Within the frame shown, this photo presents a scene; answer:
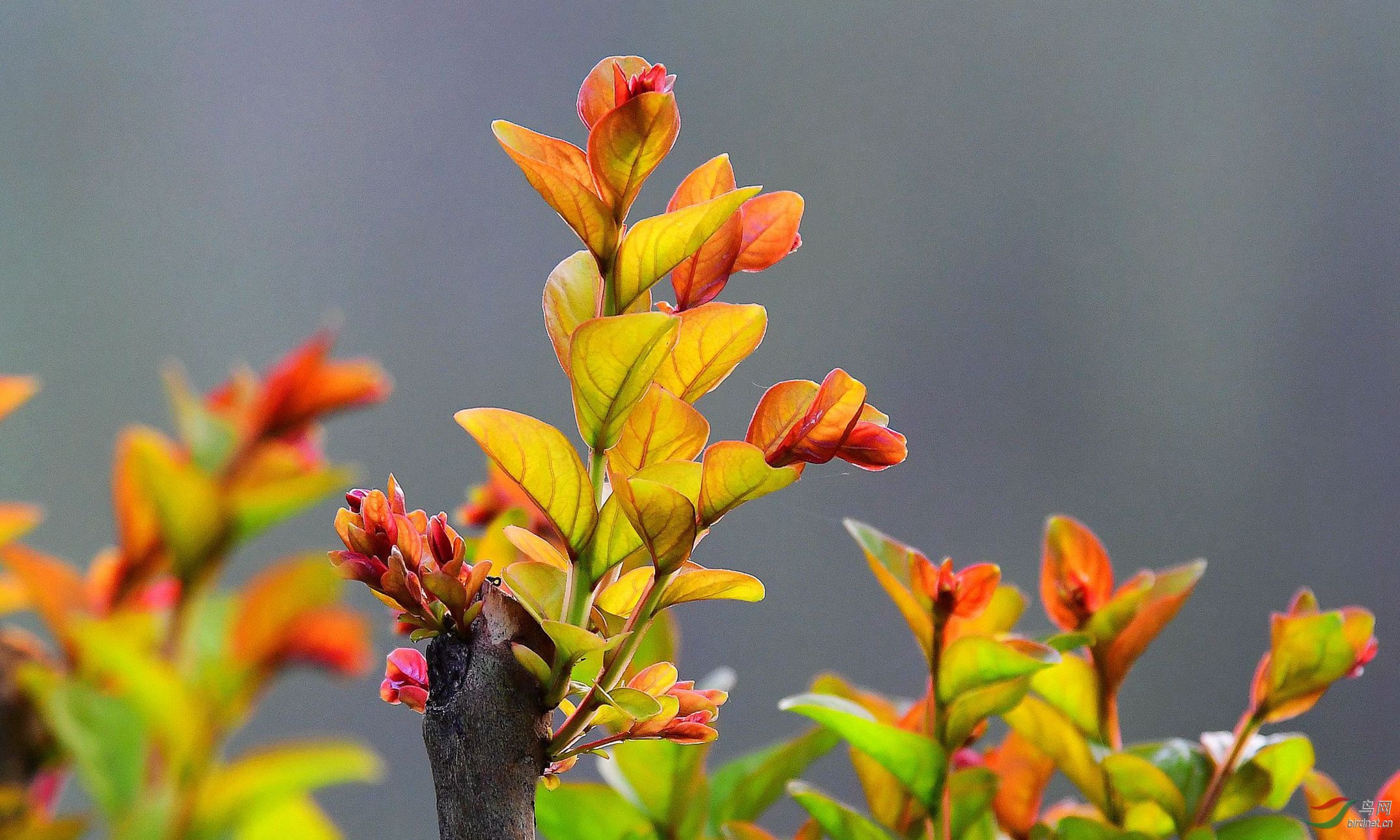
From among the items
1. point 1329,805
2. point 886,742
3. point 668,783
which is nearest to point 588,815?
point 668,783

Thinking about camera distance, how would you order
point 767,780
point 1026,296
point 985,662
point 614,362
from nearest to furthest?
point 614,362
point 985,662
point 767,780
point 1026,296

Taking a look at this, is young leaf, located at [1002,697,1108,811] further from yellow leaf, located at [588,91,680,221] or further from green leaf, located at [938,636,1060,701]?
yellow leaf, located at [588,91,680,221]

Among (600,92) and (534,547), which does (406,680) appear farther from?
(600,92)

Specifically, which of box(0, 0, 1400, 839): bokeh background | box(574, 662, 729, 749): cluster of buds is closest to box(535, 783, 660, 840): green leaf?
box(574, 662, 729, 749): cluster of buds

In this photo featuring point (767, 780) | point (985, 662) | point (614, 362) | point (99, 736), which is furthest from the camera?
Answer: point (767, 780)

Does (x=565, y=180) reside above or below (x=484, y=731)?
above

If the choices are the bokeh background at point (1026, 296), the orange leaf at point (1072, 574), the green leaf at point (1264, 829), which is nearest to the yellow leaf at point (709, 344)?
the orange leaf at point (1072, 574)

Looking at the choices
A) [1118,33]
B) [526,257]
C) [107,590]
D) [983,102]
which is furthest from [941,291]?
[107,590]
